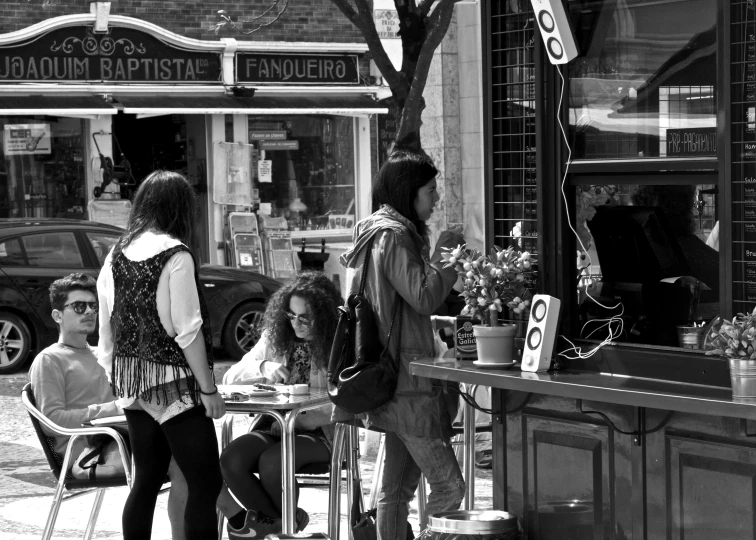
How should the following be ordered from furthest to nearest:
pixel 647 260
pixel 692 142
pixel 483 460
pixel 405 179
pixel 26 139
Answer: pixel 26 139
pixel 483 460
pixel 647 260
pixel 405 179
pixel 692 142

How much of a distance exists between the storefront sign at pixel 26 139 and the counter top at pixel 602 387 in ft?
37.7

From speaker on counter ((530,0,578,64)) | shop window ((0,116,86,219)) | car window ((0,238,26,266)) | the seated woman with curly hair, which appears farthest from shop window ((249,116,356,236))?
speaker on counter ((530,0,578,64))

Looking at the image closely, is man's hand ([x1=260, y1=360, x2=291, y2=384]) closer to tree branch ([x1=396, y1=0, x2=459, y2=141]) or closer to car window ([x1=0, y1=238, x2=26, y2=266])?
tree branch ([x1=396, y1=0, x2=459, y2=141])

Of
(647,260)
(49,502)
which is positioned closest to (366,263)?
(647,260)

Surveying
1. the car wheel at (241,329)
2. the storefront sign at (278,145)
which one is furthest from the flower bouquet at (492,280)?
the storefront sign at (278,145)

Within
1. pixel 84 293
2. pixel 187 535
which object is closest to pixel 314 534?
pixel 187 535

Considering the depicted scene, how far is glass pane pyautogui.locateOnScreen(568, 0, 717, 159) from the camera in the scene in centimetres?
423

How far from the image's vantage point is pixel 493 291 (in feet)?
14.9

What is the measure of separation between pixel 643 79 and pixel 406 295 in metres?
1.17

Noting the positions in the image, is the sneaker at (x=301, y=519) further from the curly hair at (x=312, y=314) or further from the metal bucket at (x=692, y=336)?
the metal bucket at (x=692, y=336)

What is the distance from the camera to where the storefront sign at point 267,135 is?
634 inches

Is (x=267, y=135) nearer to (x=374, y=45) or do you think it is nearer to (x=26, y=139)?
(x=26, y=139)

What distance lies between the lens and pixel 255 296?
12188 mm

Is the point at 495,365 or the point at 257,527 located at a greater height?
the point at 495,365
